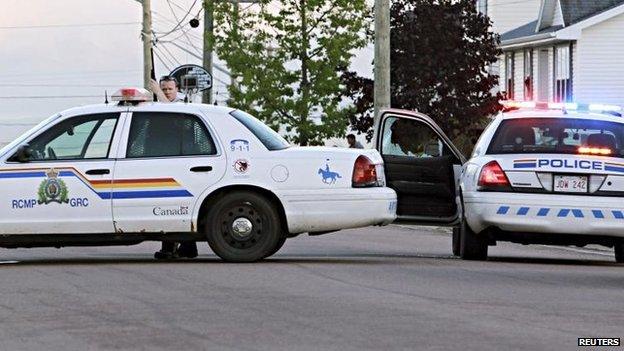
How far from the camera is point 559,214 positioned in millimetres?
16625

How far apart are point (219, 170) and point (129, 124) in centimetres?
98

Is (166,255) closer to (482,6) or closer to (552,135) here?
(552,135)

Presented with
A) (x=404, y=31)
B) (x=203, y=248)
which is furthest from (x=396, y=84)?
(x=203, y=248)

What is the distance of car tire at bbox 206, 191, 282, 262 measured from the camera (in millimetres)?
16094

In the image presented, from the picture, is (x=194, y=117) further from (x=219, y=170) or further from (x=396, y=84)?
(x=396, y=84)

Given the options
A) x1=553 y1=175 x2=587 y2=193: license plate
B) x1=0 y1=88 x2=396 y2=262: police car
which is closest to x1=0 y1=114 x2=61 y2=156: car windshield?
x1=0 y1=88 x2=396 y2=262: police car

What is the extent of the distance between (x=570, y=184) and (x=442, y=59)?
21351 mm

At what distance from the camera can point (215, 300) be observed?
12.3m

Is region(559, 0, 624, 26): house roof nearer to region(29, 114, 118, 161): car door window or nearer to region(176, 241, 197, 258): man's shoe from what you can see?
region(176, 241, 197, 258): man's shoe

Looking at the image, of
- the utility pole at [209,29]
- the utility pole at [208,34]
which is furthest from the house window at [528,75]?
the utility pole at [208,34]

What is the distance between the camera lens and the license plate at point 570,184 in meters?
16.7

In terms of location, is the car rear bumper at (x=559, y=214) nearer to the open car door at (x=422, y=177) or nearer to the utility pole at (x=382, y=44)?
the open car door at (x=422, y=177)

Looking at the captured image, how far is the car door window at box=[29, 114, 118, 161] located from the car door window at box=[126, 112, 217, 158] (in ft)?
0.77

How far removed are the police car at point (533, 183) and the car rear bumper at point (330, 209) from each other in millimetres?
1227
